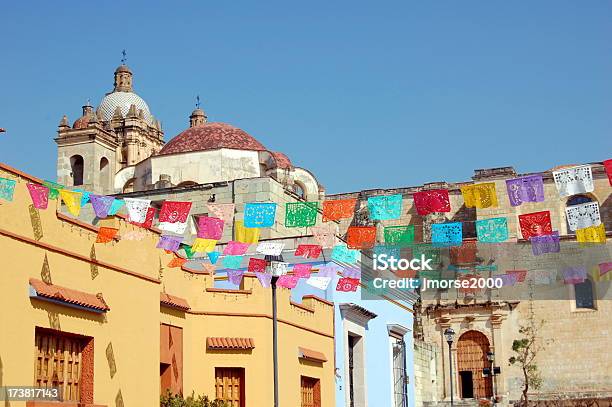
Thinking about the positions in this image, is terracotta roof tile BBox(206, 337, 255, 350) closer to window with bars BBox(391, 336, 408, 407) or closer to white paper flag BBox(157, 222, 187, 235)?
white paper flag BBox(157, 222, 187, 235)

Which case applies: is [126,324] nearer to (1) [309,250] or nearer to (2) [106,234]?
(2) [106,234]

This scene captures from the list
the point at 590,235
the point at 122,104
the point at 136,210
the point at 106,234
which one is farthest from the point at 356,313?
the point at 122,104

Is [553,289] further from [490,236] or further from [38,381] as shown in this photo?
[38,381]

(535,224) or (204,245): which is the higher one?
(535,224)

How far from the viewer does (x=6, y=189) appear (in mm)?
13438

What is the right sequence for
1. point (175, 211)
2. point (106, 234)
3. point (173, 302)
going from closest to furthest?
point (106, 234) < point (173, 302) < point (175, 211)

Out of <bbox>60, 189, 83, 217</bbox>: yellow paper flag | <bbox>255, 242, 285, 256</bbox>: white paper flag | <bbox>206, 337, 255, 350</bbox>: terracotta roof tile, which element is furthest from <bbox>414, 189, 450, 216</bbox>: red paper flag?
<bbox>60, 189, 83, 217</bbox>: yellow paper flag

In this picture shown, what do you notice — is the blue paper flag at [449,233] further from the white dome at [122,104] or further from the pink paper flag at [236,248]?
the white dome at [122,104]

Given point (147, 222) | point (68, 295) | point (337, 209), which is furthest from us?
point (337, 209)

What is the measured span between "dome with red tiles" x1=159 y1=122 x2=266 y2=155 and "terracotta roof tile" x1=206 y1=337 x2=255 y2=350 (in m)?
15.5

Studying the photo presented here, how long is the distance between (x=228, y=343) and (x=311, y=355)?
3.11 meters

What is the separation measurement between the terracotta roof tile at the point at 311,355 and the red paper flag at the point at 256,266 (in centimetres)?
194

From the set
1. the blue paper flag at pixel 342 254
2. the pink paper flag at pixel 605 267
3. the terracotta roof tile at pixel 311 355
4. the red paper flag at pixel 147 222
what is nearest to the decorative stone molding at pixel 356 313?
the blue paper flag at pixel 342 254

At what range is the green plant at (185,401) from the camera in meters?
17.5
